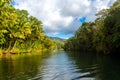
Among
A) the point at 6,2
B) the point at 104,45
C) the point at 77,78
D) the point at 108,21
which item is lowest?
the point at 77,78

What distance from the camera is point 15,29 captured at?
77.2 m

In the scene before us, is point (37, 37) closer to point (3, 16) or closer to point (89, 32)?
point (89, 32)

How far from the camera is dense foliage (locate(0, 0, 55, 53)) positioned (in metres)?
60.3

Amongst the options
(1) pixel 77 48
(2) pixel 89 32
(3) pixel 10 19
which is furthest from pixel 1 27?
(1) pixel 77 48

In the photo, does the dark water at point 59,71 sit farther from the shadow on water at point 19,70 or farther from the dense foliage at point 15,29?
the dense foliage at point 15,29

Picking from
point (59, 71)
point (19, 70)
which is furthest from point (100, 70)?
point (19, 70)

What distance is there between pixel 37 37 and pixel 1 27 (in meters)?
40.9

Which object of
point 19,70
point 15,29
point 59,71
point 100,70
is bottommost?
point 100,70

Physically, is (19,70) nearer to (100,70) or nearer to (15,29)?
(100,70)

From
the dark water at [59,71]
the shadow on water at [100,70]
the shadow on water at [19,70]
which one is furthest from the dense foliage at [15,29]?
the shadow on water at [100,70]

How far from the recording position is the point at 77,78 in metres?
22.5

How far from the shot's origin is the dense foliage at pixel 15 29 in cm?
6034

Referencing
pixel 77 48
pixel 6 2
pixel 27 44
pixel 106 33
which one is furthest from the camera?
pixel 77 48

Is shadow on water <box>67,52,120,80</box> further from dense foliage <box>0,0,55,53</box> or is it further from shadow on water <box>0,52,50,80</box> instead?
dense foliage <box>0,0,55,53</box>
